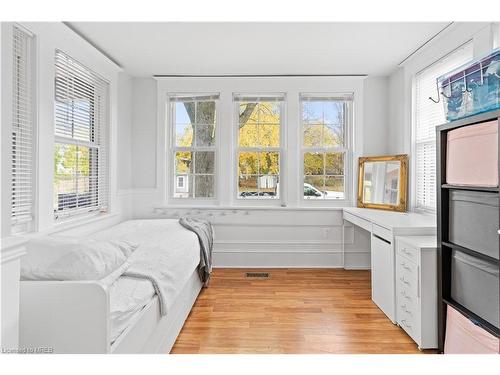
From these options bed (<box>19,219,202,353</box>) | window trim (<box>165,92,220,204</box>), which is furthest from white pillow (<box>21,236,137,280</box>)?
window trim (<box>165,92,220,204</box>)

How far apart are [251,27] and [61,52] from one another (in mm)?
1706

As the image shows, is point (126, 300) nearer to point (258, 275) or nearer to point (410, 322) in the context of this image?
point (410, 322)

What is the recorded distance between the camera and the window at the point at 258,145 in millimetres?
4336

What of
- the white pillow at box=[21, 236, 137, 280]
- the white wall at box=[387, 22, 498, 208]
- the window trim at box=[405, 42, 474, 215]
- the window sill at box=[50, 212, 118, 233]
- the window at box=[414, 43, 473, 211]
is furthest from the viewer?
the window trim at box=[405, 42, 474, 215]

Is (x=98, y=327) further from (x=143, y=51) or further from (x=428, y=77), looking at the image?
(x=428, y=77)

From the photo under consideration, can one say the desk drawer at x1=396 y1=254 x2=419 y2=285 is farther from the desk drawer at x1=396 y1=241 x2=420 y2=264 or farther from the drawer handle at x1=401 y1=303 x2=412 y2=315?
the drawer handle at x1=401 y1=303 x2=412 y2=315

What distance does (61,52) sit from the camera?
2883mm

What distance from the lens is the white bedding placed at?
4.97 feet

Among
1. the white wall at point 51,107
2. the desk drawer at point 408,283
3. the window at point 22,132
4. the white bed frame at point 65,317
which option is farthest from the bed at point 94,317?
the desk drawer at point 408,283

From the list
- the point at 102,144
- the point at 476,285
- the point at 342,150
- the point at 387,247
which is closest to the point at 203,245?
the point at 102,144

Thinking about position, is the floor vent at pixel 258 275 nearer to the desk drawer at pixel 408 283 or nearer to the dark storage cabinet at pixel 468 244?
the desk drawer at pixel 408 283

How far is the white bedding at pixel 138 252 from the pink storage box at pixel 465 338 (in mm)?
1747

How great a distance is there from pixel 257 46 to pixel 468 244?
256 cm

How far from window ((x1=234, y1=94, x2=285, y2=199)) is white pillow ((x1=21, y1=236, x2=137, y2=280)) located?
282 cm
